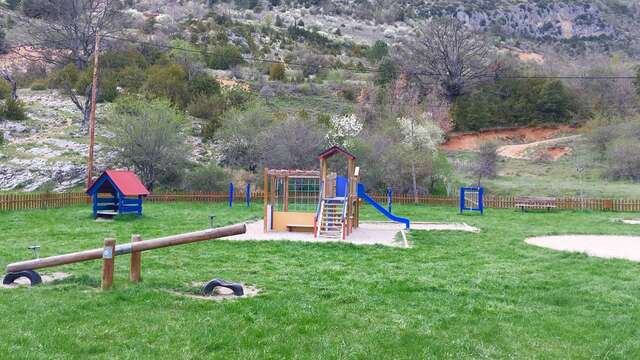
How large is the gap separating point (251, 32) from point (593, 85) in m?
41.3

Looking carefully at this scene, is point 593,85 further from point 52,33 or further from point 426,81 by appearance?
point 52,33

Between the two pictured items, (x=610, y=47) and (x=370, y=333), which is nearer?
(x=370, y=333)

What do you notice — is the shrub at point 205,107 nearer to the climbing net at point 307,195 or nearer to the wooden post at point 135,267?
the climbing net at point 307,195

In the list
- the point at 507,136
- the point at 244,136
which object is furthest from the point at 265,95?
the point at 507,136

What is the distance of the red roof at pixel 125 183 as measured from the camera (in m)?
20.7

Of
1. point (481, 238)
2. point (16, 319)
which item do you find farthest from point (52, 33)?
point (16, 319)

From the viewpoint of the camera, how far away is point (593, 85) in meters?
60.1

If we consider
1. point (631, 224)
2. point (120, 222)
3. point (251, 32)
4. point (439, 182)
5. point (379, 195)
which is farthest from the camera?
point (251, 32)

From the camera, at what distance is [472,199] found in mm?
29859

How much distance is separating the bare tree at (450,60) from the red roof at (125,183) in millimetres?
43286

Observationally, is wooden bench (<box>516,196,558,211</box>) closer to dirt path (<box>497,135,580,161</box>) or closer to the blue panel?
the blue panel

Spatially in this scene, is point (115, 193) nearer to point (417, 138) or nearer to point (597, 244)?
point (597, 244)

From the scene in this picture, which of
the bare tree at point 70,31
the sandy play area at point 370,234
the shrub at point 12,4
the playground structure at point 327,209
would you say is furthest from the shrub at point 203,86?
the shrub at point 12,4

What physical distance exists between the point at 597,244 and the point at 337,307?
10.5 meters
